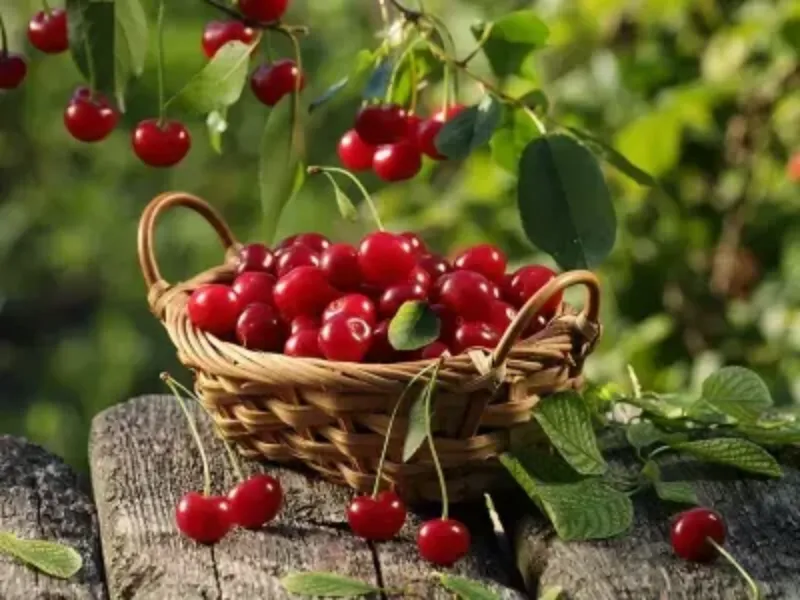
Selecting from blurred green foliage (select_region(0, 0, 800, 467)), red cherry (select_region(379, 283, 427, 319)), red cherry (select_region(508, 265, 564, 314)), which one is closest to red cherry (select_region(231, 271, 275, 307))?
red cherry (select_region(379, 283, 427, 319))

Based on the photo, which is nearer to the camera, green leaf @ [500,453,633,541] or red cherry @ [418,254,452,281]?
green leaf @ [500,453,633,541]

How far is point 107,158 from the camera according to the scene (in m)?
3.95

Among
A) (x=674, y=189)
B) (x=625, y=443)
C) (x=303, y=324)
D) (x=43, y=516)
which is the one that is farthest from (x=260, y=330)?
(x=674, y=189)

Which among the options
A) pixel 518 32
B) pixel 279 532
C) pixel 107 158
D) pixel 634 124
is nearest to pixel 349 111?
pixel 107 158

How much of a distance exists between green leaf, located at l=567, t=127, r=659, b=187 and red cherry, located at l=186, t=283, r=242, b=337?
348 mm

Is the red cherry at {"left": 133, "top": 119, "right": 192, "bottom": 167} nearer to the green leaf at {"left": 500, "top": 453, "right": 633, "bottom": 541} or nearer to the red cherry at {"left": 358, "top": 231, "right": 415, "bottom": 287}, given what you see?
the red cherry at {"left": 358, "top": 231, "right": 415, "bottom": 287}

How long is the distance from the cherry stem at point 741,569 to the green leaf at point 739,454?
0.54 feet

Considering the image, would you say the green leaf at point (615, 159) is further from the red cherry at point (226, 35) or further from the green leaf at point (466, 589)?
the green leaf at point (466, 589)

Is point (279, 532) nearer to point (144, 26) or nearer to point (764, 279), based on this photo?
point (144, 26)

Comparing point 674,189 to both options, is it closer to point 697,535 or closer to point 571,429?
point 571,429

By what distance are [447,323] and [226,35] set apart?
336mm

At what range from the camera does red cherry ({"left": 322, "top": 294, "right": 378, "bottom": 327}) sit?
1495 mm

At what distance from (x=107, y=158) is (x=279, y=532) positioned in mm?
2591

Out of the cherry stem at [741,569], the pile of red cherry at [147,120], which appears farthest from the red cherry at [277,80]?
the cherry stem at [741,569]
